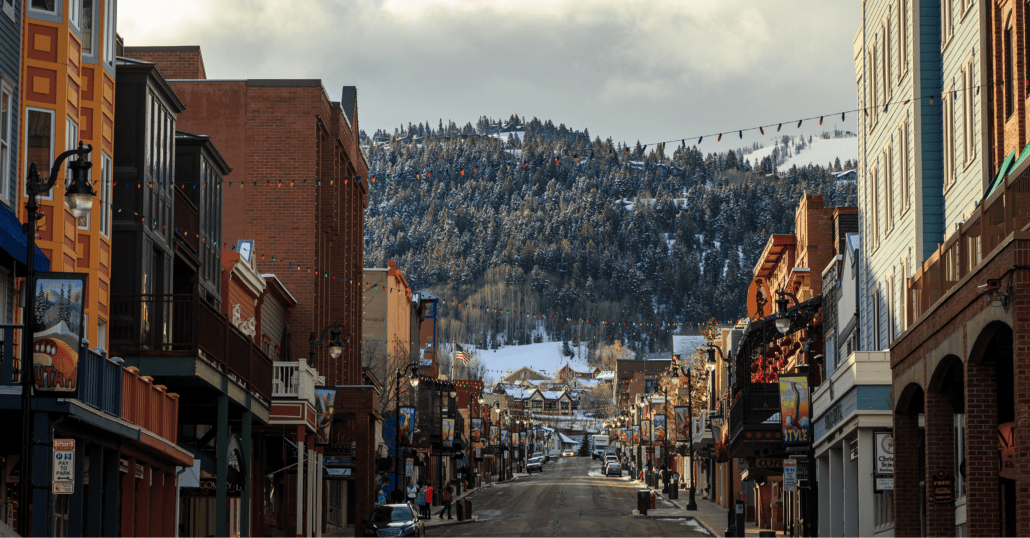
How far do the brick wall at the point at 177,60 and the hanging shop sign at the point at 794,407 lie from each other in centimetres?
2924

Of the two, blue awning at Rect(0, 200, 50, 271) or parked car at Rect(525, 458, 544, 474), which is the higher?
blue awning at Rect(0, 200, 50, 271)

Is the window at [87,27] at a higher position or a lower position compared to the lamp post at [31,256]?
higher

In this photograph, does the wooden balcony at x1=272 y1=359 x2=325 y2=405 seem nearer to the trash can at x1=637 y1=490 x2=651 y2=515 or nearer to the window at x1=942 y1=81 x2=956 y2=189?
the window at x1=942 y1=81 x2=956 y2=189

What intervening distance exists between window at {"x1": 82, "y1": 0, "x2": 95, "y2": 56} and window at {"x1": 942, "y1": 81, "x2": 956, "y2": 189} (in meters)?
19.8

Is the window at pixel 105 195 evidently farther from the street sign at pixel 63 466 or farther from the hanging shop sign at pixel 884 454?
the hanging shop sign at pixel 884 454

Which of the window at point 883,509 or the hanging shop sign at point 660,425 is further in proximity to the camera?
the hanging shop sign at point 660,425

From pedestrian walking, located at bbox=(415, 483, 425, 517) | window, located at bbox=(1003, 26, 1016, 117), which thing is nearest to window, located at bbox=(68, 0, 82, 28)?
window, located at bbox=(1003, 26, 1016, 117)

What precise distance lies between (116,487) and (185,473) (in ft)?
28.0

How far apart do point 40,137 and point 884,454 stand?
64.8ft

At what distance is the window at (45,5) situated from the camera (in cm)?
2500

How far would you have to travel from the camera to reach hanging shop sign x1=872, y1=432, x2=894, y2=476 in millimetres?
31281

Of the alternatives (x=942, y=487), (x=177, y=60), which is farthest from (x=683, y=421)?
(x=942, y=487)

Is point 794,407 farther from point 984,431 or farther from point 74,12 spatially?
point 74,12

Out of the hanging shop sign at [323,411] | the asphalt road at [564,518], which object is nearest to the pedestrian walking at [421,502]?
the asphalt road at [564,518]
